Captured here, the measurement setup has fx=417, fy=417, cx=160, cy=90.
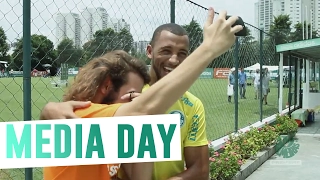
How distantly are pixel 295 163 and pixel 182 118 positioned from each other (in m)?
5.87

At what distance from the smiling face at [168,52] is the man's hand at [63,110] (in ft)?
2.11

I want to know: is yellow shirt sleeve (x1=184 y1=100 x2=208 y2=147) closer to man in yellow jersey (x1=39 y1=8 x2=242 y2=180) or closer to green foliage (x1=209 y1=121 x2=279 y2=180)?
man in yellow jersey (x1=39 y1=8 x2=242 y2=180)

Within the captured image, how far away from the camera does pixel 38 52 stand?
296 cm

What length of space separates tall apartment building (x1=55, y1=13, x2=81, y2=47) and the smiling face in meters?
1.04

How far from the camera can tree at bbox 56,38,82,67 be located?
296 cm

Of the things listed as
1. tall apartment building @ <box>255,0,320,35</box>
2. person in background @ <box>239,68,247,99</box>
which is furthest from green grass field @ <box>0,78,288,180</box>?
tall apartment building @ <box>255,0,320,35</box>

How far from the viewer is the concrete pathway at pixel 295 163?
639 centimetres

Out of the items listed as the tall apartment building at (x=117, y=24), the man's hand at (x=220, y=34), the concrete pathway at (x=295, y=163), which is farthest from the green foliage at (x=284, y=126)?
the man's hand at (x=220, y=34)

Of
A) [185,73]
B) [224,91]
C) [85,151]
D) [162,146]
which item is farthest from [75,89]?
[224,91]

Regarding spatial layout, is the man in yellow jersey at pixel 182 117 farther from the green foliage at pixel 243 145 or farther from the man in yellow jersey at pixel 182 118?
the green foliage at pixel 243 145

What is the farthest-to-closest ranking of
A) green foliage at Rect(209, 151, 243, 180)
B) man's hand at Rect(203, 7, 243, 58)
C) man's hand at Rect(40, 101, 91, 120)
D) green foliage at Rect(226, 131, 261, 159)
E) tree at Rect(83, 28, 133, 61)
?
green foliage at Rect(226, 131, 261, 159)
green foliage at Rect(209, 151, 243, 180)
tree at Rect(83, 28, 133, 61)
man's hand at Rect(40, 101, 91, 120)
man's hand at Rect(203, 7, 243, 58)

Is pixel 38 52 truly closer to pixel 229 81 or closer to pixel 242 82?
pixel 229 81

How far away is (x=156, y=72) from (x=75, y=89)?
2.05 feet

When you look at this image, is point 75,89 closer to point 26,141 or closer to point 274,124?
point 26,141
